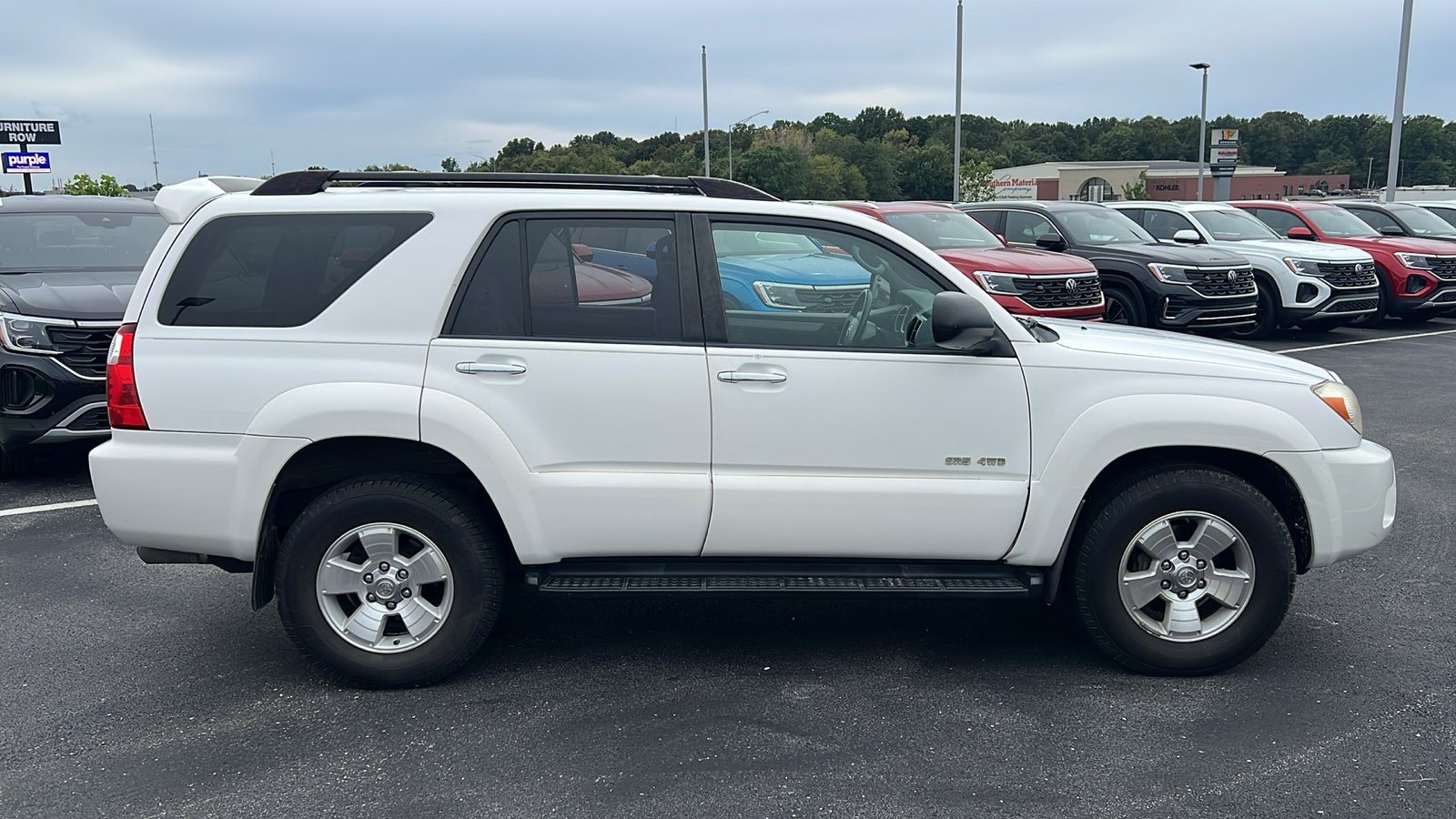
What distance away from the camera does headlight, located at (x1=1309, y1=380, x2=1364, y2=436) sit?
4199 mm

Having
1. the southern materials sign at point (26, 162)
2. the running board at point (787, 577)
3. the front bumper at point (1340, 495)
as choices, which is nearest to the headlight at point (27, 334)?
the running board at point (787, 577)

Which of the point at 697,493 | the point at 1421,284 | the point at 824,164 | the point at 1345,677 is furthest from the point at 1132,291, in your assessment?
the point at 824,164

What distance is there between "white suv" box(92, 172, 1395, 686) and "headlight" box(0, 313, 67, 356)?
340 centimetres

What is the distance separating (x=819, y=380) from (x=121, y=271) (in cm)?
609

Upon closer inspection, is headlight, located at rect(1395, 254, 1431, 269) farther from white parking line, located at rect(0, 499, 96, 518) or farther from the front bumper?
white parking line, located at rect(0, 499, 96, 518)

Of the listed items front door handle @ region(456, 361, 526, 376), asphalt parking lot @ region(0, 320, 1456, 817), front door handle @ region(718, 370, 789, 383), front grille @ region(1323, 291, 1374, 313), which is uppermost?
front door handle @ region(456, 361, 526, 376)

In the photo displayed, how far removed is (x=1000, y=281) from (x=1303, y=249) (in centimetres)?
573

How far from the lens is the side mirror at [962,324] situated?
3.88 m

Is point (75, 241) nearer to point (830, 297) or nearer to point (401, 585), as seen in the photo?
point (401, 585)

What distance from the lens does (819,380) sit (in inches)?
157

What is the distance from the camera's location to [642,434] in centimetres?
398

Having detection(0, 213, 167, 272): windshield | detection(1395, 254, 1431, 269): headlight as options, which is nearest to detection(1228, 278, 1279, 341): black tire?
detection(1395, 254, 1431, 269): headlight

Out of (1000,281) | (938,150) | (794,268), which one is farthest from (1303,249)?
(938,150)

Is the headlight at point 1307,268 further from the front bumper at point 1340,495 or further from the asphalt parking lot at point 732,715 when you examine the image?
the front bumper at point 1340,495
